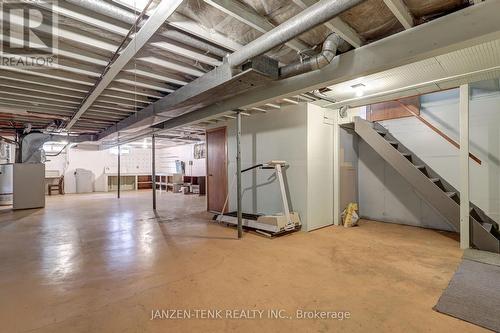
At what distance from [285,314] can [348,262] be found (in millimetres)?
1369

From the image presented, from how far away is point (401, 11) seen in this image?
6.05 feet

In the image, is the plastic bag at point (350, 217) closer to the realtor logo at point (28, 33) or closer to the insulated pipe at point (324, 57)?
the insulated pipe at point (324, 57)

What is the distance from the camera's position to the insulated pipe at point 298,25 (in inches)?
63.0

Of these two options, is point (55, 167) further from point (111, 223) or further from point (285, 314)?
point (285, 314)

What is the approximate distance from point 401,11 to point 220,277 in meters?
2.88

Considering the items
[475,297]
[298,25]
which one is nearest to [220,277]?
[475,297]

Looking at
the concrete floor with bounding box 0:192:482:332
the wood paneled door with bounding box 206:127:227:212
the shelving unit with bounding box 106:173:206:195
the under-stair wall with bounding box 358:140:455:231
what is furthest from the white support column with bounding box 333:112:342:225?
the shelving unit with bounding box 106:173:206:195

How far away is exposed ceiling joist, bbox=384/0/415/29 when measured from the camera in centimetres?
176

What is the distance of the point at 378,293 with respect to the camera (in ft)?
7.41

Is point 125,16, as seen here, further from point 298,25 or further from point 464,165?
point 464,165

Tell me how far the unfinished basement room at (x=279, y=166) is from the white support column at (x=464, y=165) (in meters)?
0.02

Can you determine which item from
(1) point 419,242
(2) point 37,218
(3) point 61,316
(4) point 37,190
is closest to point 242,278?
(3) point 61,316

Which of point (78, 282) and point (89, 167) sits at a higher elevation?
point (89, 167)

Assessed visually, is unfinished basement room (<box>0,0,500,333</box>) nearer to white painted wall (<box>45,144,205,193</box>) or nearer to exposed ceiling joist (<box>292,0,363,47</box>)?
exposed ceiling joist (<box>292,0,363,47</box>)
